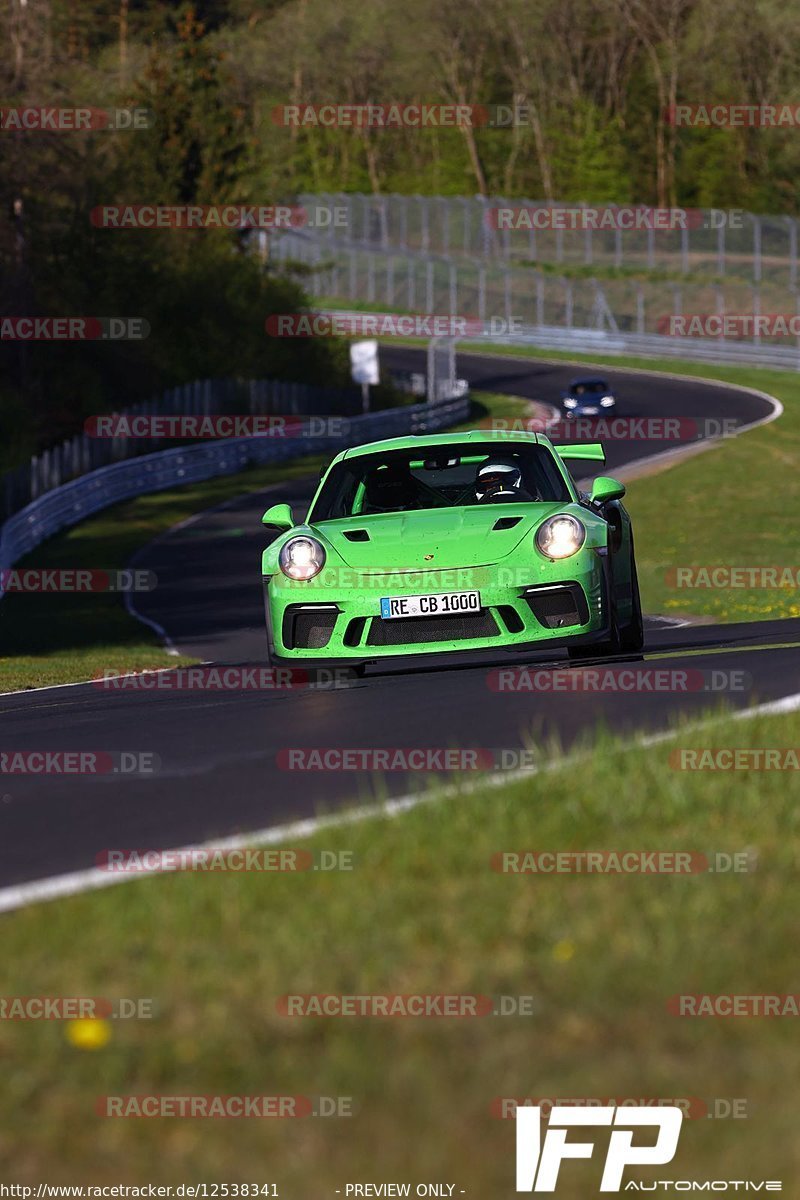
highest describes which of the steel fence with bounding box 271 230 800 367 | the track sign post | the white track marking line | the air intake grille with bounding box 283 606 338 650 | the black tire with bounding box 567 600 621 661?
the white track marking line

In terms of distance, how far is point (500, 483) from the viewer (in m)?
12.4

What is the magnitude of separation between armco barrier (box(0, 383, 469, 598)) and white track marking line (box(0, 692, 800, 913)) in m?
22.0

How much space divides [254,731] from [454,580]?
250cm

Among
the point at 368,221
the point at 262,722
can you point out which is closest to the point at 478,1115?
the point at 262,722

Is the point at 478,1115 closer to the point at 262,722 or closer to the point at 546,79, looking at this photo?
the point at 262,722

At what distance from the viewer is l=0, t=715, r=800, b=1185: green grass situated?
3740 millimetres

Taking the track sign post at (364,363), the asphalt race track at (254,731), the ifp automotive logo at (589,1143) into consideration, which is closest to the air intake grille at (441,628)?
the asphalt race track at (254,731)

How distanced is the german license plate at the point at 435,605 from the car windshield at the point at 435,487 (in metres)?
1.21

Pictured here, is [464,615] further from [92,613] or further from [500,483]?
[92,613]

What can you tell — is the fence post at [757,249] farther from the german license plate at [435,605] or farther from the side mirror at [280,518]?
the german license plate at [435,605]

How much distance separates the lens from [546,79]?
11100 cm

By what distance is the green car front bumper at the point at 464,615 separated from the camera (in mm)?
11070

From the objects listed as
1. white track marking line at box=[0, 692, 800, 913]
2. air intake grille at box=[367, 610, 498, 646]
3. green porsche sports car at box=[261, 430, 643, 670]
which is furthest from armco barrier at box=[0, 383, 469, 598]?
white track marking line at box=[0, 692, 800, 913]

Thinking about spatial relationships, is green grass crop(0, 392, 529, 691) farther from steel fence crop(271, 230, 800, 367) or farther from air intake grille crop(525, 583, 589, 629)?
steel fence crop(271, 230, 800, 367)
